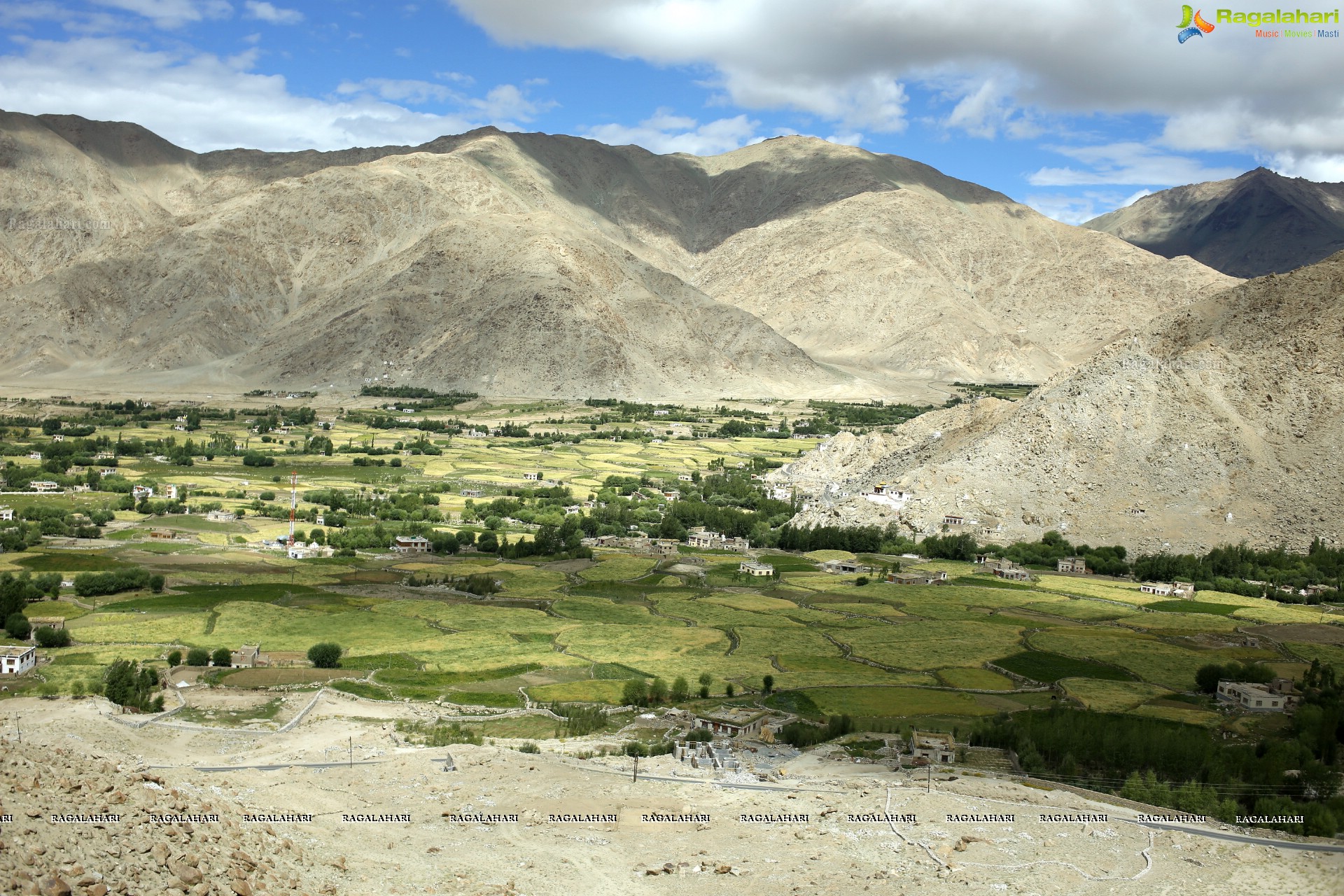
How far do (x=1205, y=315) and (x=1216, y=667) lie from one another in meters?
42.3

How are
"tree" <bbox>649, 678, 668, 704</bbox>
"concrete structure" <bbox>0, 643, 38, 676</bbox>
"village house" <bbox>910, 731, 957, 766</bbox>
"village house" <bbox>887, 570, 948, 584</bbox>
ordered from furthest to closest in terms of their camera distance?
1. "village house" <bbox>887, 570, 948, 584</bbox>
2. "tree" <bbox>649, 678, 668, 704</bbox>
3. "concrete structure" <bbox>0, 643, 38, 676</bbox>
4. "village house" <bbox>910, 731, 957, 766</bbox>

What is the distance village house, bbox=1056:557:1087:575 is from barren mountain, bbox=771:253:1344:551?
8.53 feet

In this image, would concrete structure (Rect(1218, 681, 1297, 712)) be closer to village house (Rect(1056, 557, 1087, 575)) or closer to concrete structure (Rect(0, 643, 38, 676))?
village house (Rect(1056, 557, 1087, 575))

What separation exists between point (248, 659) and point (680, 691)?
14.6m

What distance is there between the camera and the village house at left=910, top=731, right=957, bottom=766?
92.7 ft

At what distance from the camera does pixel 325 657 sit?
3859 centimetres

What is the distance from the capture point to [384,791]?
2409 cm

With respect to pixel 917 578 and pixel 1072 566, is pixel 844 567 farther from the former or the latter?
pixel 1072 566

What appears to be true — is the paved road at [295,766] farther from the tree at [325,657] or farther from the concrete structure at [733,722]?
the tree at [325,657]

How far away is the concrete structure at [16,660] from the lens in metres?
35.0

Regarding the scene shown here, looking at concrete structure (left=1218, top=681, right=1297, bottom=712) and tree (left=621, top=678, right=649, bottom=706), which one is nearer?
tree (left=621, top=678, right=649, bottom=706)

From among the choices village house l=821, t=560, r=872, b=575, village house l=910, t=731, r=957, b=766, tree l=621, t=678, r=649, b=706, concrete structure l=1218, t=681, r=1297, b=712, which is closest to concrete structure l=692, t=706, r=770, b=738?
tree l=621, t=678, r=649, b=706

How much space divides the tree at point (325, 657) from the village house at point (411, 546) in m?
25.0

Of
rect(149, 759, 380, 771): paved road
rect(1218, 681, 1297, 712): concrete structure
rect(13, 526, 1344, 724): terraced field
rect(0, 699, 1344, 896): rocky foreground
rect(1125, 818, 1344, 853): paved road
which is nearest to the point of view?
rect(0, 699, 1344, 896): rocky foreground
